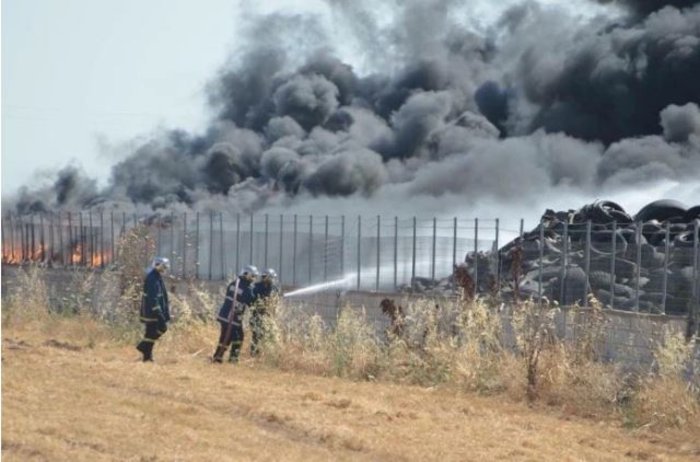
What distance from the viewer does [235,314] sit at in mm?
19969

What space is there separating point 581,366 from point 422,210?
33915 mm

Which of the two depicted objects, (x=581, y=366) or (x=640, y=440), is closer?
(x=640, y=440)

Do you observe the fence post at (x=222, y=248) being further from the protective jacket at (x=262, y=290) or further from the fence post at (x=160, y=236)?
the protective jacket at (x=262, y=290)

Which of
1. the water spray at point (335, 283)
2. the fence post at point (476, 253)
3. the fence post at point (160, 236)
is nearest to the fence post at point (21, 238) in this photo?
the fence post at point (160, 236)

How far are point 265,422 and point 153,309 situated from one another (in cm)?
606

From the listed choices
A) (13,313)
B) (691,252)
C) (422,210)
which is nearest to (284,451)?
(691,252)

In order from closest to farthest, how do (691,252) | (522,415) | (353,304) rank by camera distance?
(522,415) → (691,252) → (353,304)

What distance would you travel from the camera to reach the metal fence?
73.7ft

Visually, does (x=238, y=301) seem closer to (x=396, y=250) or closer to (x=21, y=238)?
(x=396, y=250)

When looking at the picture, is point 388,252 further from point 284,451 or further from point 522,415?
point 284,451

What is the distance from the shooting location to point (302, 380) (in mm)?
17938

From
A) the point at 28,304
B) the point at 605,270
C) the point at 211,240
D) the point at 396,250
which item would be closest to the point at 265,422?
the point at 28,304

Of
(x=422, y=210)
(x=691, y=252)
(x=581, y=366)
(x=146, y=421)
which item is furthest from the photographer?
(x=422, y=210)

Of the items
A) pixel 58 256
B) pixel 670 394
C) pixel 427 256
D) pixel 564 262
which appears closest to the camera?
pixel 670 394
